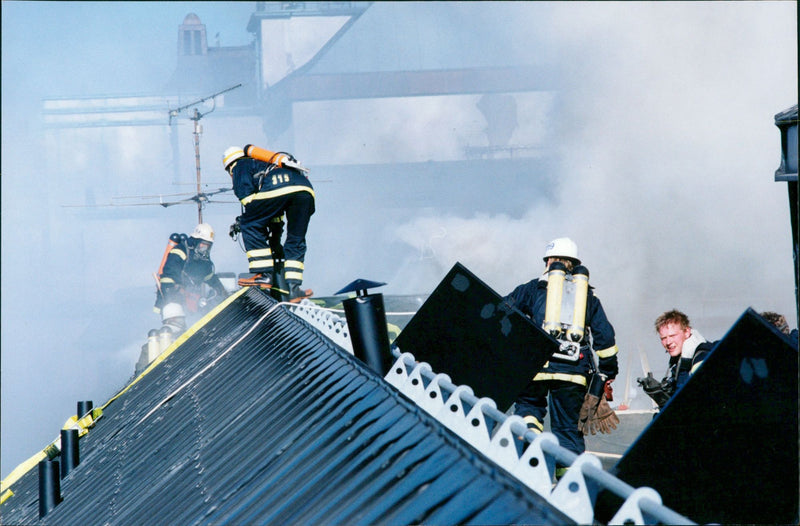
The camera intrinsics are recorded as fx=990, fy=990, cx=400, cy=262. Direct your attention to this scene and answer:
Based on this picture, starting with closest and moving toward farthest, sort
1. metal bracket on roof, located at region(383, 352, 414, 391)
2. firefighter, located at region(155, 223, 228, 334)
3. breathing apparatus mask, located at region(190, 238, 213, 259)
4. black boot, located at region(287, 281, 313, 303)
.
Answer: metal bracket on roof, located at region(383, 352, 414, 391) < black boot, located at region(287, 281, 313, 303) < firefighter, located at region(155, 223, 228, 334) < breathing apparatus mask, located at region(190, 238, 213, 259)

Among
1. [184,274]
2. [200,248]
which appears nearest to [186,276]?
[184,274]

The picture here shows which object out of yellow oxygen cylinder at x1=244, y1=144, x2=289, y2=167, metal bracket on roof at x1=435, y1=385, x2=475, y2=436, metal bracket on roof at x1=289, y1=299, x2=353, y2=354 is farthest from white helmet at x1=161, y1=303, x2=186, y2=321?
metal bracket on roof at x1=435, y1=385, x2=475, y2=436

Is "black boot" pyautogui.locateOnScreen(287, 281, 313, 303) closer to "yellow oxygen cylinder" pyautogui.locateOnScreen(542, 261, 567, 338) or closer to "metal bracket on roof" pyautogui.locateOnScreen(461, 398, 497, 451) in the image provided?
"yellow oxygen cylinder" pyautogui.locateOnScreen(542, 261, 567, 338)

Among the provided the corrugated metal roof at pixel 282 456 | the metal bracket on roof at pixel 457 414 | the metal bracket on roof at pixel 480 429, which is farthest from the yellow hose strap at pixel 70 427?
the metal bracket on roof at pixel 480 429

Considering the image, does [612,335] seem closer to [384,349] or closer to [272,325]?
[272,325]

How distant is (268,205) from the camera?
23.9ft

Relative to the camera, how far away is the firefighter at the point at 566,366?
5.84 meters

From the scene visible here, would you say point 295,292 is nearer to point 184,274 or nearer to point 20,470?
point 20,470

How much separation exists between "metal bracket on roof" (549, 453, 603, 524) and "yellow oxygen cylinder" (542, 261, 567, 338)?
393 centimetres

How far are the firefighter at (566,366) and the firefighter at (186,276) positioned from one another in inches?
214

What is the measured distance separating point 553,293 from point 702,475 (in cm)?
287

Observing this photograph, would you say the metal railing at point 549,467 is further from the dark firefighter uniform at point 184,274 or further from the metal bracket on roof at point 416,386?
the dark firefighter uniform at point 184,274

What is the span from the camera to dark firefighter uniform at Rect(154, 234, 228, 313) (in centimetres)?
1066

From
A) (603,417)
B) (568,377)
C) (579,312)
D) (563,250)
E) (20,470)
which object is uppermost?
(563,250)
